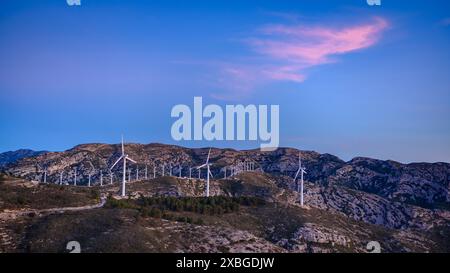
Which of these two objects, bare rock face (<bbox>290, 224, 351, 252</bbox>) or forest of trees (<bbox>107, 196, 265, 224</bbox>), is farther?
forest of trees (<bbox>107, 196, 265, 224</bbox>)

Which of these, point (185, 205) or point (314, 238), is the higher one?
point (185, 205)

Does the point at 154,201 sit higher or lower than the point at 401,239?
higher

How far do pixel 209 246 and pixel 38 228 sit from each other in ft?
114

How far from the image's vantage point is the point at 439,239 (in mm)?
185375

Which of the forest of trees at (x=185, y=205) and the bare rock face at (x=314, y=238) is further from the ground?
the forest of trees at (x=185, y=205)

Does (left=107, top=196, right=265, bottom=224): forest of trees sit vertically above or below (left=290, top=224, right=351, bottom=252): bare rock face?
above

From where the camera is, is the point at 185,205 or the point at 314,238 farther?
the point at 185,205

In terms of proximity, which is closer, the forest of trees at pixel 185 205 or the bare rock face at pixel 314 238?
the bare rock face at pixel 314 238

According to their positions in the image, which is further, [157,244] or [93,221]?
[93,221]
